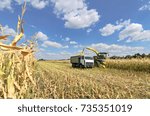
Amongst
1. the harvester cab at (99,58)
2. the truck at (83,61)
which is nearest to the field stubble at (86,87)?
the truck at (83,61)

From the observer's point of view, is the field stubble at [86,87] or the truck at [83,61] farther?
the truck at [83,61]

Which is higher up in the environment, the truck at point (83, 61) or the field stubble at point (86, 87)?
the truck at point (83, 61)

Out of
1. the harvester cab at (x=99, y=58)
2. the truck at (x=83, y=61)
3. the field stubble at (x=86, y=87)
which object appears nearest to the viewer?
the field stubble at (x=86, y=87)

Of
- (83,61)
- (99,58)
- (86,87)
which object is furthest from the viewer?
(99,58)

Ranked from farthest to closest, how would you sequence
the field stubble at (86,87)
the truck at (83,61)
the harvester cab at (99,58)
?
the harvester cab at (99,58)
the truck at (83,61)
the field stubble at (86,87)

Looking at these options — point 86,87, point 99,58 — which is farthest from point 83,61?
point 86,87

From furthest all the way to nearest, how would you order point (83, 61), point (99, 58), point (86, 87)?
1. point (99, 58)
2. point (83, 61)
3. point (86, 87)

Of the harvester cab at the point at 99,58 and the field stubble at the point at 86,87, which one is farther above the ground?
the harvester cab at the point at 99,58

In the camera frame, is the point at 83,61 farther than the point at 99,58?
No

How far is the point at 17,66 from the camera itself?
174 inches

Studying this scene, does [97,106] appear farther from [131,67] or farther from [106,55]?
[106,55]

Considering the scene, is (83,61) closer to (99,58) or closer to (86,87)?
(99,58)

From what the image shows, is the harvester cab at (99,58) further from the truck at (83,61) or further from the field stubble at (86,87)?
the field stubble at (86,87)

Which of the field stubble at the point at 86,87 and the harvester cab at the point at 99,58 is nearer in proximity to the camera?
the field stubble at the point at 86,87
